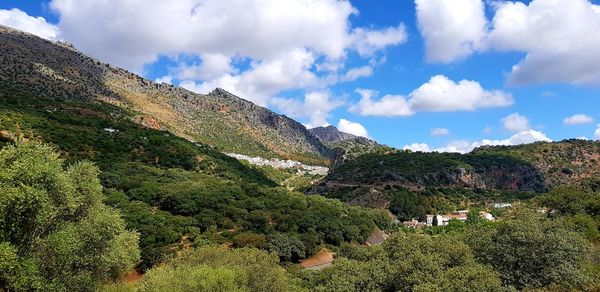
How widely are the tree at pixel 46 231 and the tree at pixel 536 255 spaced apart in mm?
25887

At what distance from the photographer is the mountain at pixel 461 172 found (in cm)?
13088

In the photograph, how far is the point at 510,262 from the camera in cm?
3131

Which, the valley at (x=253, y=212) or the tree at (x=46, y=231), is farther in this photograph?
the valley at (x=253, y=212)

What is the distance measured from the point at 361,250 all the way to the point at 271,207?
37.3 metres

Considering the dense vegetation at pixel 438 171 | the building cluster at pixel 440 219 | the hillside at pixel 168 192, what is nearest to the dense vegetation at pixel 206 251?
the hillside at pixel 168 192

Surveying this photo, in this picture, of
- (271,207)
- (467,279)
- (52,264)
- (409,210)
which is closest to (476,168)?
(409,210)

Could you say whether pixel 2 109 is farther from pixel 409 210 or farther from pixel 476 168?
pixel 476 168

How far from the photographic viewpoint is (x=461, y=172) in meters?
143

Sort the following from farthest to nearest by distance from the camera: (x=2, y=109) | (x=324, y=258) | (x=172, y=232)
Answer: (x=2, y=109) → (x=324, y=258) → (x=172, y=232)

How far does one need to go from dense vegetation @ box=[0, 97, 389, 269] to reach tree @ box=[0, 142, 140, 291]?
1979 cm

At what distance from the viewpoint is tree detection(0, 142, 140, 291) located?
→ 66.9ft

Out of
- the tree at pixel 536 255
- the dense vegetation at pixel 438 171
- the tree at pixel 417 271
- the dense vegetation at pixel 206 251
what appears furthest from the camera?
the dense vegetation at pixel 438 171

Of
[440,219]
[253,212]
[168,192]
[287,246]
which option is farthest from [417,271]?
[440,219]

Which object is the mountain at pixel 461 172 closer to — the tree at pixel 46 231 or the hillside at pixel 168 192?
the hillside at pixel 168 192
